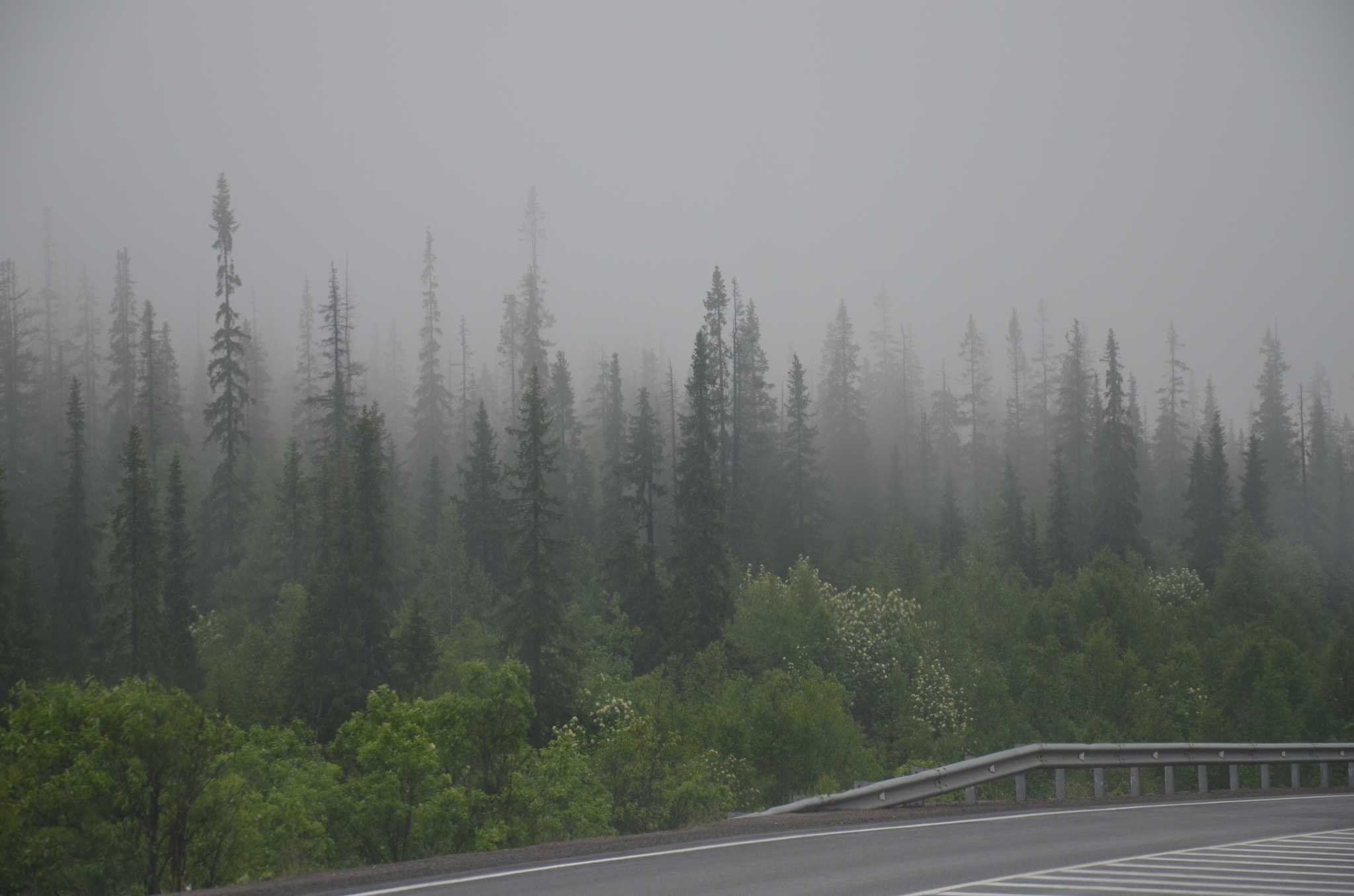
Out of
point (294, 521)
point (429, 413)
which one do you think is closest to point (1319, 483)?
point (429, 413)

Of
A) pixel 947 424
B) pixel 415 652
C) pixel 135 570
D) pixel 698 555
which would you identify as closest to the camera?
pixel 415 652

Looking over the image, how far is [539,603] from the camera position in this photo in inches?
1678

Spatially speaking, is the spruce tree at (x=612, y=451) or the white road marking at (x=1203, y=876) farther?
the spruce tree at (x=612, y=451)

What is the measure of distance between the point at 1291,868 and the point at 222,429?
7096 cm

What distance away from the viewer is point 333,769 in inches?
675

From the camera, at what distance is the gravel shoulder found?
8.63 meters

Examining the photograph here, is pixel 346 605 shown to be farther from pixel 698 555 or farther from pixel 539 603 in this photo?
pixel 698 555

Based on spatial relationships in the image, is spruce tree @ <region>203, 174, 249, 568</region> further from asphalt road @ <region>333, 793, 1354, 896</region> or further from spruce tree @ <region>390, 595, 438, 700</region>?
asphalt road @ <region>333, 793, 1354, 896</region>

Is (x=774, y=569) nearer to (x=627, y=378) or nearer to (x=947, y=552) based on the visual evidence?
(x=947, y=552)

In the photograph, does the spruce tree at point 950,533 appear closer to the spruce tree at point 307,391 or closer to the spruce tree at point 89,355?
the spruce tree at point 307,391

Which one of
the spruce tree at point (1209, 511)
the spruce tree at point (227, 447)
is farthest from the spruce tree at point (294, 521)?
the spruce tree at point (1209, 511)

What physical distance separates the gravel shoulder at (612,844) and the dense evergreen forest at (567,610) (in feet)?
11.3

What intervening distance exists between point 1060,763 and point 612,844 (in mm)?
7698

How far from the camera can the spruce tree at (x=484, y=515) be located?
6538 cm
